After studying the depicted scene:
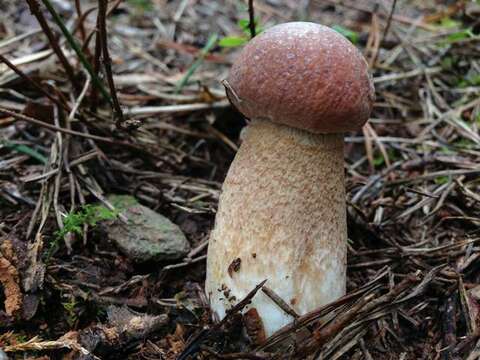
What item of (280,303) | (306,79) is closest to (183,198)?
(280,303)

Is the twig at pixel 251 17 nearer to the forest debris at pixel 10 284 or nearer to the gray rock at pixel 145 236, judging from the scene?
the gray rock at pixel 145 236

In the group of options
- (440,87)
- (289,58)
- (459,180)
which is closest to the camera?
(289,58)

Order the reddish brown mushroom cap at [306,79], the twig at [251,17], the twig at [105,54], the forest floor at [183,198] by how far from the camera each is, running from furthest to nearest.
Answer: the twig at [251,17]
the twig at [105,54]
the forest floor at [183,198]
the reddish brown mushroom cap at [306,79]

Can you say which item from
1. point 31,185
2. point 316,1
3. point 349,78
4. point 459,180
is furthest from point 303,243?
point 316,1

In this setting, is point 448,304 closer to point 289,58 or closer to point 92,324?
point 289,58

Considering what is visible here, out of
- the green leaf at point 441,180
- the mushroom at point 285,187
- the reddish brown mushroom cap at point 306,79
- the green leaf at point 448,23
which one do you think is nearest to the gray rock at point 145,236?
the mushroom at point 285,187

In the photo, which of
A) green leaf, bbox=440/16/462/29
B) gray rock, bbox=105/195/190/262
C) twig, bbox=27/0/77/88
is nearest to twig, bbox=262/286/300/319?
gray rock, bbox=105/195/190/262

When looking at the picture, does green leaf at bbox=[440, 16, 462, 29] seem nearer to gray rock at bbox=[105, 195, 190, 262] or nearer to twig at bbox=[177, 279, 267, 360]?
gray rock at bbox=[105, 195, 190, 262]
